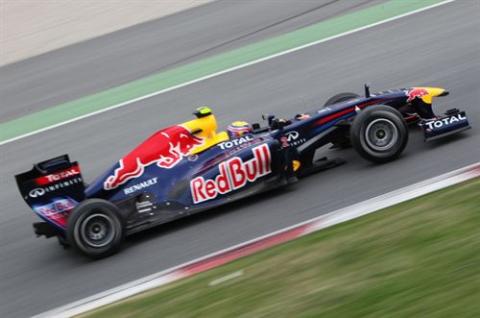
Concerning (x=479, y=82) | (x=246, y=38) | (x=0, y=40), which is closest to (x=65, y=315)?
(x=479, y=82)

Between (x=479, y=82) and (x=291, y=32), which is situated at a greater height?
(x=291, y=32)

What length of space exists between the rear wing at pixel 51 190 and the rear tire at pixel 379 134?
280 cm

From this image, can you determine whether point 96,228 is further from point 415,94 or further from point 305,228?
point 415,94

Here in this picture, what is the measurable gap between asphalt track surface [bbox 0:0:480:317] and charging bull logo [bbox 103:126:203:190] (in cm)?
63

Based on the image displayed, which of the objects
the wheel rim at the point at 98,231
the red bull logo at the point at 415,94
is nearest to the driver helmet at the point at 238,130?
the wheel rim at the point at 98,231

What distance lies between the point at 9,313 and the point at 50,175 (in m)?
1.44

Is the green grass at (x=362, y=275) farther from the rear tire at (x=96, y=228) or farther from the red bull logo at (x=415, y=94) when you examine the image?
the red bull logo at (x=415, y=94)

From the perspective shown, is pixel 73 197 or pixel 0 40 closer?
pixel 73 197

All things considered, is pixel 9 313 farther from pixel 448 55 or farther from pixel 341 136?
pixel 448 55

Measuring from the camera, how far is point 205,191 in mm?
9312

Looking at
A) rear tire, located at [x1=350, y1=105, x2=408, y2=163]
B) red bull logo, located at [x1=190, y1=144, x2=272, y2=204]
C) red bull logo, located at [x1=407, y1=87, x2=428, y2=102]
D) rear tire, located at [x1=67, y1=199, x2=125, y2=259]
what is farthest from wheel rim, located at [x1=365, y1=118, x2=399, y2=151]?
rear tire, located at [x1=67, y1=199, x2=125, y2=259]

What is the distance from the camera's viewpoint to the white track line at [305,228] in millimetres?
7961

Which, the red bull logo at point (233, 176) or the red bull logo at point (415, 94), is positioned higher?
the red bull logo at point (415, 94)

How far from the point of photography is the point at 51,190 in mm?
9000
